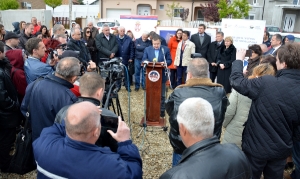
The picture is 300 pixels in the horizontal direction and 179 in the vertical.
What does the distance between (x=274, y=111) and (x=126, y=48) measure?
553cm

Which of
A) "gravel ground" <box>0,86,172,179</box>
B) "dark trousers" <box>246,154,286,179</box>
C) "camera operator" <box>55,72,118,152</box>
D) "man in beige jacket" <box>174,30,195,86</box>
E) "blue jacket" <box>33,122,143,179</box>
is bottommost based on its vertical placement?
"gravel ground" <box>0,86,172,179</box>

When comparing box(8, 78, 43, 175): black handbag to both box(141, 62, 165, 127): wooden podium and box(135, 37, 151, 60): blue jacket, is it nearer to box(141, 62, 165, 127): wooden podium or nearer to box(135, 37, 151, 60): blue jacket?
box(141, 62, 165, 127): wooden podium

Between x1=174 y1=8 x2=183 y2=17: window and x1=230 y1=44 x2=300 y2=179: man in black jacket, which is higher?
x1=174 y1=8 x2=183 y2=17: window

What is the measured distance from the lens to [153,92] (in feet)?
16.0

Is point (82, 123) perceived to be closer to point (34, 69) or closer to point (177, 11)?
point (34, 69)

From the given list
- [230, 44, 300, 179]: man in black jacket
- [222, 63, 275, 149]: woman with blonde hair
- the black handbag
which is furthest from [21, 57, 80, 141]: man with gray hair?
[222, 63, 275, 149]: woman with blonde hair

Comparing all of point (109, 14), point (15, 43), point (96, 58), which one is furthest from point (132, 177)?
point (109, 14)

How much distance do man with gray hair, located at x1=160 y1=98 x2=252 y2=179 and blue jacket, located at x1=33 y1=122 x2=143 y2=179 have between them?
10.0 inches

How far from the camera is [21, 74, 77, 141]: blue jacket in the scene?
2467mm

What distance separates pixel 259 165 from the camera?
2.56 m

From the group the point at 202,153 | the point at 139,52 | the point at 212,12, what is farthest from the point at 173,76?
the point at 212,12

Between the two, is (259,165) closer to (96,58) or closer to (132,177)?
(132,177)

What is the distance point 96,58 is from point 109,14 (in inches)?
799

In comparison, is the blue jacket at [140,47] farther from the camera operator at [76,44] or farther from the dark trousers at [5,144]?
the dark trousers at [5,144]
